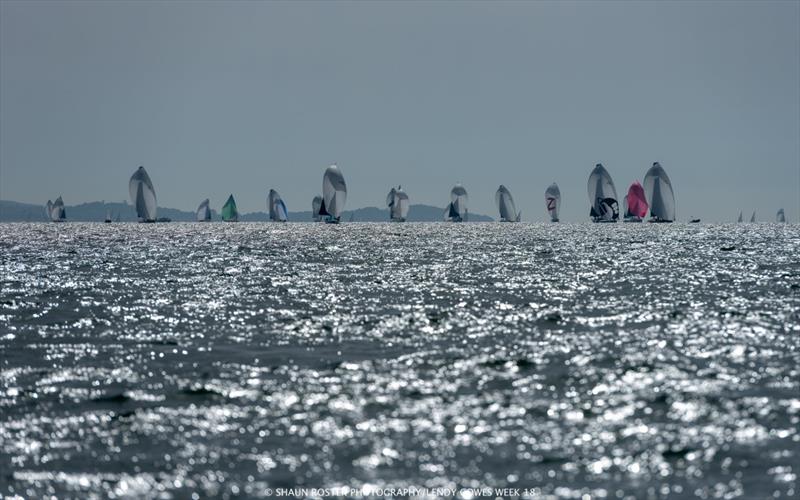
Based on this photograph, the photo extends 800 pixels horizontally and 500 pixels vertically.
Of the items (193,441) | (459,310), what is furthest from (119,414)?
(459,310)

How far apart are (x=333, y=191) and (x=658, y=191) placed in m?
63.3

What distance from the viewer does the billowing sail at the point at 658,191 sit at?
193750mm

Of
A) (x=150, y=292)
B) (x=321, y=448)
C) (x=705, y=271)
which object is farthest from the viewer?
(x=705, y=271)

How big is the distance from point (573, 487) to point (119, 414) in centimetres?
780

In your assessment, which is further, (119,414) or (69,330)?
(69,330)

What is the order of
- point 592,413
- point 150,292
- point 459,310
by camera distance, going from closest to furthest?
point 592,413 → point 459,310 → point 150,292

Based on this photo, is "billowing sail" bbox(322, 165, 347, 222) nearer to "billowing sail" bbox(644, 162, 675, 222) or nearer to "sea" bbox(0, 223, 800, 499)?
"billowing sail" bbox(644, 162, 675, 222)

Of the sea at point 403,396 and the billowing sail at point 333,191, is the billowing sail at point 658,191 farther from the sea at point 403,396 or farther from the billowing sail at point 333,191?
the sea at point 403,396

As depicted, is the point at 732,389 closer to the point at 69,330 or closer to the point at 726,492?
the point at 726,492

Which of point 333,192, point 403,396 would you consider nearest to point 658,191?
point 333,192

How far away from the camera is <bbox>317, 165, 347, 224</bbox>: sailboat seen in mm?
179625

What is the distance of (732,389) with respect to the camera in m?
18.0

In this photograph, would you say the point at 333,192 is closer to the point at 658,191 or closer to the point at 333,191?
the point at 333,191

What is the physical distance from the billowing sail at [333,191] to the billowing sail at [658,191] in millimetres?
59528
